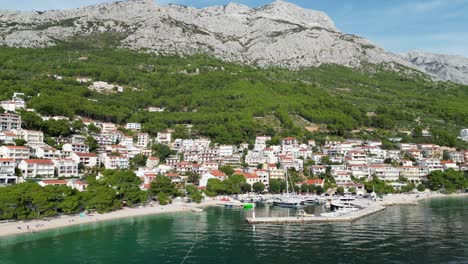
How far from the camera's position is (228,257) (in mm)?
34875

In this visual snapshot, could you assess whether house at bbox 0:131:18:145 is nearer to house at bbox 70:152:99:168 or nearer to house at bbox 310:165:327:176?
house at bbox 70:152:99:168

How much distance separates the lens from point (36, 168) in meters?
65.1

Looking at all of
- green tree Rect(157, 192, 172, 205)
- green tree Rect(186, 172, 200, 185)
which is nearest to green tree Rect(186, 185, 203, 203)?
green tree Rect(157, 192, 172, 205)

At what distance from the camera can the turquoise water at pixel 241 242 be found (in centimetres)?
3459

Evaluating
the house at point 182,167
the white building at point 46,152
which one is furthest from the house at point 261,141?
the white building at point 46,152

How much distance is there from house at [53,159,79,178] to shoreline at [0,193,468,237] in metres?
17.4

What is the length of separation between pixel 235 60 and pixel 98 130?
4258 inches

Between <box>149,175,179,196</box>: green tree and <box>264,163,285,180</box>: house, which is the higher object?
<box>264,163,285,180</box>: house

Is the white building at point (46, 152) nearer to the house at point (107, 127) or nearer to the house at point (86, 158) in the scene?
the house at point (86, 158)

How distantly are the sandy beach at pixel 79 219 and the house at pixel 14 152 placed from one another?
2356cm

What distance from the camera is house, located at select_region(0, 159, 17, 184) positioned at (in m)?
59.8

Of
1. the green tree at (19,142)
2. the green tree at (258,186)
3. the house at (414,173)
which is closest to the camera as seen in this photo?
the green tree at (19,142)

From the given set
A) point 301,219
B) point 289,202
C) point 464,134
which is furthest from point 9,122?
point 464,134

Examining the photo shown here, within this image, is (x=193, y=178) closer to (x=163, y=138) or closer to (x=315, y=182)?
(x=163, y=138)
